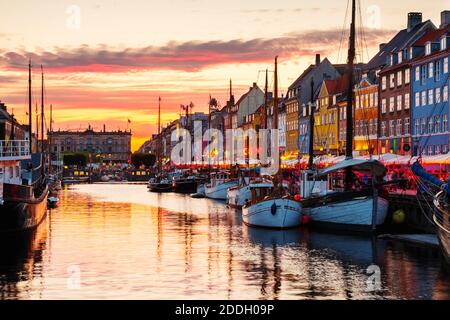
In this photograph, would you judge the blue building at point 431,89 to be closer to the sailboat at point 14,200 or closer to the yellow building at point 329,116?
the yellow building at point 329,116

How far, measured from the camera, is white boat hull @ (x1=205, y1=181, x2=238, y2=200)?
→ 10519cm

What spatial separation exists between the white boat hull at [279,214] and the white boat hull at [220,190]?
1793 inches

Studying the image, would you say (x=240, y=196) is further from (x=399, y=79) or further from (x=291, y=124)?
(x=291, y=124)

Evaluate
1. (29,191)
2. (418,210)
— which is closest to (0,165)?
(29,191)

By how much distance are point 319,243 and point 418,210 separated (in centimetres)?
884

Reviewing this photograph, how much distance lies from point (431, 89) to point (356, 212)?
38761 mm

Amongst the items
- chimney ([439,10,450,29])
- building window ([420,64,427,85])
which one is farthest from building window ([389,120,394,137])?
chimney ([439,10,450,29])

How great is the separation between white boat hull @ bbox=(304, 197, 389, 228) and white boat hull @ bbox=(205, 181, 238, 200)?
49.0 metres

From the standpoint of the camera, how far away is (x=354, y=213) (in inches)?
2099

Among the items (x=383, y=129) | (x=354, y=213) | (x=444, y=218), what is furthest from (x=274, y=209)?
(x=383, y=129)

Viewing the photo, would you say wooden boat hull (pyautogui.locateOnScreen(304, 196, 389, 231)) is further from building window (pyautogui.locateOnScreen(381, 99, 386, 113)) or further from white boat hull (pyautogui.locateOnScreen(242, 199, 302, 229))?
building window (pyautogui.locateOnScreen(381, 99, 386, 113))
